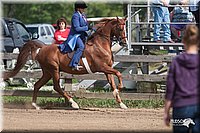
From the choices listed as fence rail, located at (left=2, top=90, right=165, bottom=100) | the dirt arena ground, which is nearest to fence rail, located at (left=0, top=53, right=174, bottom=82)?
fence rail, located at (left=2, top=90, right=165, bottom=100)

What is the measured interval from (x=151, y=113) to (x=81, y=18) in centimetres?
273

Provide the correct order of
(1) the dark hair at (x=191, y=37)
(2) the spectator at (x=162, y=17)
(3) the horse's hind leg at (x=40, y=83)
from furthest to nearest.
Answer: (2) the spectator at (x=162, y=17) → (3) the horse's hind leg at (x=40, y=83) → (1) the dark hair at (x=191, y=37)

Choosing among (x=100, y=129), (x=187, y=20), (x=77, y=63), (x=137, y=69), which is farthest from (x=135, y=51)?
(x=100, y=129)

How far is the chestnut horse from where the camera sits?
14828 millimetres

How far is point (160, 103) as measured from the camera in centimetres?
1504

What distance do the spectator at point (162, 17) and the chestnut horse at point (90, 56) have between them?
1.38 metres

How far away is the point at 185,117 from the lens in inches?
279

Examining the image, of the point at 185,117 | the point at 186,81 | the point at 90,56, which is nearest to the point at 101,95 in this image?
the point at 90,56

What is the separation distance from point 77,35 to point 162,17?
286 cm

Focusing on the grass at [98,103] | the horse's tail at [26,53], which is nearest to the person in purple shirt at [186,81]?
the grass at [98,103]

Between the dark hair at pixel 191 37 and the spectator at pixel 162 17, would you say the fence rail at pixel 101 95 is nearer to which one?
the spectator at pixel 162 17

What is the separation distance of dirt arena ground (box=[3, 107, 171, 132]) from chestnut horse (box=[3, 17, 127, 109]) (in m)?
0.61

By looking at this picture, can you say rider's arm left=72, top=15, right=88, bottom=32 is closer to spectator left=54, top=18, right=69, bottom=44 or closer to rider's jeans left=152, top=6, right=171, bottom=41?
spectator left=54, top=18, right=69, bottom=44

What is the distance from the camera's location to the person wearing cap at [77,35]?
47.1 ft
